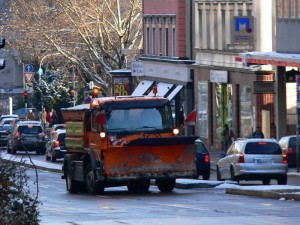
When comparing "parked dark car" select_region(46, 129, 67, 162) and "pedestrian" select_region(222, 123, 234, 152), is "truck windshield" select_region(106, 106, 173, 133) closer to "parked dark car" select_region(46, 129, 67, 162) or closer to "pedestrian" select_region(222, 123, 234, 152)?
"parked dark car" select_region(46, 129, 67, 162)

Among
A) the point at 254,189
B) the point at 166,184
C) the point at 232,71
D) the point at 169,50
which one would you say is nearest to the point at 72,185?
the point at 166,184

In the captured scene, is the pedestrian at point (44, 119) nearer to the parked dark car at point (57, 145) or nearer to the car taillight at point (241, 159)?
the parked dark car at point (57, 145)

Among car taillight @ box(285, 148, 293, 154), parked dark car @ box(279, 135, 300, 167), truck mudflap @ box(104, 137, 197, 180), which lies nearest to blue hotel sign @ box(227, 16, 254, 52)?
parked dark car @ box(279, 135, 300, 167)

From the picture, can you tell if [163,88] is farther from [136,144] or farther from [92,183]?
[136,144]

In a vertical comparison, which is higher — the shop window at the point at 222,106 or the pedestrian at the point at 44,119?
the shop window at the point at 222,106

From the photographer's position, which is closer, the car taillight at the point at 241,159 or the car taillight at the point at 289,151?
the car taillight at the point at 241,159

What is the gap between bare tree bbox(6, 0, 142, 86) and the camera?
6506 cm

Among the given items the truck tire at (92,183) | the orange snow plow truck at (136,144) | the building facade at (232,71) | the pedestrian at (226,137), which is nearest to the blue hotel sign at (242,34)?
the building facade at (232,71)

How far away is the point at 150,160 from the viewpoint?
30094 mm

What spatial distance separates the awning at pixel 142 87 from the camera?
233ft

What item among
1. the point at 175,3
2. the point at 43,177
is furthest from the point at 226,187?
the point at 175,3

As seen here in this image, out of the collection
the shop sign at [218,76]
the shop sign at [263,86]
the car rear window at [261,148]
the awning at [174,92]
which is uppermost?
the shop sign at [218,76]

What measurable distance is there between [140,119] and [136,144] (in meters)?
0.89

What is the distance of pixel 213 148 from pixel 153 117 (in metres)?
31.7
